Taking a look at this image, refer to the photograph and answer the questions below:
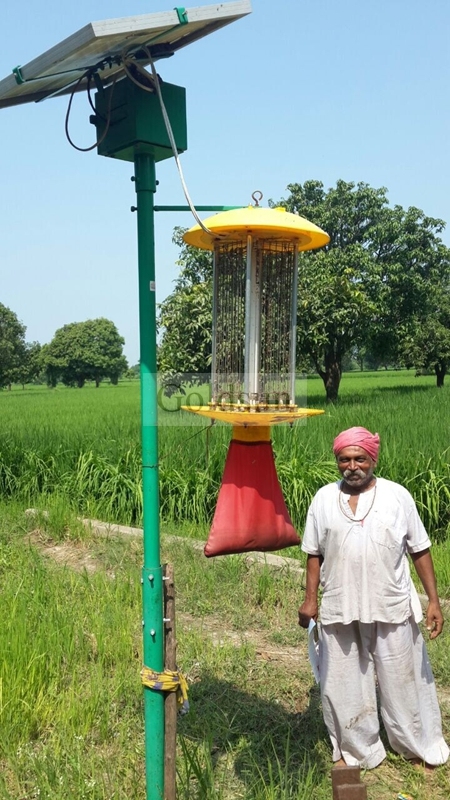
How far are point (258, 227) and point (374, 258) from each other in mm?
20682

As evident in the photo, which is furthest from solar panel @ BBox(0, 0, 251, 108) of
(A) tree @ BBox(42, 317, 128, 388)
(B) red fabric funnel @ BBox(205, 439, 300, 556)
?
(A) tree @ BBox(42, 317, 128, 388)

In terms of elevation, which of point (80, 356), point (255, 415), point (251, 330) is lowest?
point (255, 415)

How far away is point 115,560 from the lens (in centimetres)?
517

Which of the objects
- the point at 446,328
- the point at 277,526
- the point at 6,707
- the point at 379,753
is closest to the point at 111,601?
the point at 6,707

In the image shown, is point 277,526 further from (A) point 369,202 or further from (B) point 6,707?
(A) point 369,202

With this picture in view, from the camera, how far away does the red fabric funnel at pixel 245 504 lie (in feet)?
7.47

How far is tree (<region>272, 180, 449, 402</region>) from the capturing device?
19.2 meters

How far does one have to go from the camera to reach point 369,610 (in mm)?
2658

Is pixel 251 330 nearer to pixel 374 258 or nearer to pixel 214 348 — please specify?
pixel 214 348

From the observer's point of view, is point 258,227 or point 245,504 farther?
point 245,504

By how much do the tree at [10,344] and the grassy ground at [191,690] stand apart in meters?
46.3

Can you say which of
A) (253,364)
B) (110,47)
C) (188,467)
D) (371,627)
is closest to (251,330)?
(253,364)

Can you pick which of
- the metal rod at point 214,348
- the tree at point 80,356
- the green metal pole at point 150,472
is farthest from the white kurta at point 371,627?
the tree at point 80,356

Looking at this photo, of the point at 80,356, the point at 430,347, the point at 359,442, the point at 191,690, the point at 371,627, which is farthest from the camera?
the point at 80,356
